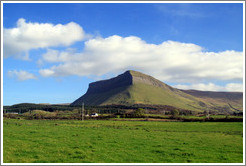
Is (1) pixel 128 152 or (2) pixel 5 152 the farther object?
(1) pixel 128 152

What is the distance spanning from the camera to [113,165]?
1733 centimetres

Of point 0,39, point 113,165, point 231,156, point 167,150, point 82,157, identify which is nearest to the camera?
point 113,165

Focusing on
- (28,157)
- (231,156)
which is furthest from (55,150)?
(231,156)

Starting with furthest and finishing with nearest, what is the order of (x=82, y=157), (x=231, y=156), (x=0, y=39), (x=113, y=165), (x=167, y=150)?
1. (x=167, y=150)
2. (x=231, y=156)
3. (x=82, y=157)
4. (x=0, y=39)
5. (x=113, y=165)

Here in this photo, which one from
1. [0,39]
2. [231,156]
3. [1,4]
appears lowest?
[231,156]

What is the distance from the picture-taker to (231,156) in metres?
22.7

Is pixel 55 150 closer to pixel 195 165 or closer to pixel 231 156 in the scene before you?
pixel 195 165

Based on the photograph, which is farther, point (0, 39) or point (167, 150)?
point (167, 150)

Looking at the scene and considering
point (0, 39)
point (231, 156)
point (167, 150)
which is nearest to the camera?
point (0, 39)

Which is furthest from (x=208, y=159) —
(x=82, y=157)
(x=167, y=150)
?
(x=82, y=157)

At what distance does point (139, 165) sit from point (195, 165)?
4.25 m

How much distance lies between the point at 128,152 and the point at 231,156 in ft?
32.1

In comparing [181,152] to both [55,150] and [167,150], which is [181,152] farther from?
[55,150]

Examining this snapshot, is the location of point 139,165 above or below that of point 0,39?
below
